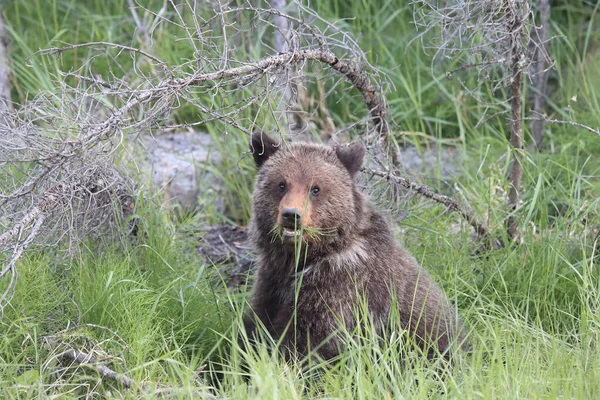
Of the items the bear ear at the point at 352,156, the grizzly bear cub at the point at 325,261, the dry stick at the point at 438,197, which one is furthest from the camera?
the dry stick at the point at 438,197

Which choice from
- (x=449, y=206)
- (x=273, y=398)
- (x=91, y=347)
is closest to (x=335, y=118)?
(x=449, y=206)

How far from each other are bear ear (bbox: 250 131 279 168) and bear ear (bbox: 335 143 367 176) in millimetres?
352

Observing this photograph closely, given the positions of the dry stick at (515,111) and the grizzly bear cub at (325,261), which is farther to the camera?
the dry stick at (515,111)

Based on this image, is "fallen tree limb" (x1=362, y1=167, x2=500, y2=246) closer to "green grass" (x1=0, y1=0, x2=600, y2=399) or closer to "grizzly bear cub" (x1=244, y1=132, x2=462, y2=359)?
"green grass" (x1=0, y1=0, x2=600, y2=399)

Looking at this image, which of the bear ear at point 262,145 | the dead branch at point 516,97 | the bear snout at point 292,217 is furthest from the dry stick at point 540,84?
the bear snout at point 292,217

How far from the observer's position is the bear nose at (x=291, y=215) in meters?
4.33

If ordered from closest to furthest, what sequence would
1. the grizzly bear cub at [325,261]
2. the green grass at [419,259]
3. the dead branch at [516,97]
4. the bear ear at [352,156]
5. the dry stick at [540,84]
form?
the green grass at [419,259]
the grizzly bear cub at [325,261]
the bear ear at [352,156]
the dead branch at [516,97]
the dry stick at [540,84]

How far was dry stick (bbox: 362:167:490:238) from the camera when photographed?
5.31 meters

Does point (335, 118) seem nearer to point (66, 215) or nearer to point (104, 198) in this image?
point (104, 198)

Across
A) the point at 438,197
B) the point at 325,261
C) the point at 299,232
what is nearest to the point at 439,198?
the point at 438,197

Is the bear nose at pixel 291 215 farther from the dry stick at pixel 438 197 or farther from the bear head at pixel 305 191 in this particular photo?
the dry stick at pixel 438 197

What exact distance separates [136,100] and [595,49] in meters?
4.70

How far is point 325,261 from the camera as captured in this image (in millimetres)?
4609

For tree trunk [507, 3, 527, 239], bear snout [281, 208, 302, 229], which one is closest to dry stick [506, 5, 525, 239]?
tree trunk [507, 3, 527, 239]
